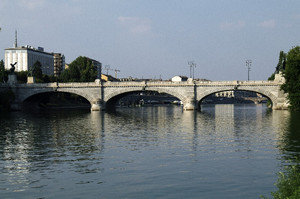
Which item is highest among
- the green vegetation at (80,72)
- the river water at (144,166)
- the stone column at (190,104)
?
the green vegetation at (80,72)

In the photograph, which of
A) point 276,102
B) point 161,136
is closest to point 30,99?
point 276,102

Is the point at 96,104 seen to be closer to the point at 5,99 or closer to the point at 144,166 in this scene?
the point at 5,99

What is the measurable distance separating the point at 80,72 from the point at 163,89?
51.4m

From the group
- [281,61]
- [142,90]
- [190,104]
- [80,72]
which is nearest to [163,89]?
[142,90]

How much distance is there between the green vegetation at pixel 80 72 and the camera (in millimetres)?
144125

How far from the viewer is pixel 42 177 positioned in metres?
22.4

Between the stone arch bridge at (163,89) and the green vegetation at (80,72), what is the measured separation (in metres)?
33.3

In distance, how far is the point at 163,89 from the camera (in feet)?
343

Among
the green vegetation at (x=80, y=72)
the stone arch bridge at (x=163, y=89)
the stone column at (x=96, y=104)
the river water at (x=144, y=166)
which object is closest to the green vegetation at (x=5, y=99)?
the stone arch bridge at (x=163, y=89)

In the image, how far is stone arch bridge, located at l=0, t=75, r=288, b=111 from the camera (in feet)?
324

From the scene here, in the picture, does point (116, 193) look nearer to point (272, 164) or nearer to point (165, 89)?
point (272, 164)

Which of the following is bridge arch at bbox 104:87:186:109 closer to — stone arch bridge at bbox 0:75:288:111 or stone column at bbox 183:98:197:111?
stone arch bridge at bbox 0:75:288:111

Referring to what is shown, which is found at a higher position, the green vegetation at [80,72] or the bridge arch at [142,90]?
the green vegetation at [80,72]

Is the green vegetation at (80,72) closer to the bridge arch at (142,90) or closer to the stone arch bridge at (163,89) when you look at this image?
the stone arch bridge at (163,89)
